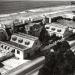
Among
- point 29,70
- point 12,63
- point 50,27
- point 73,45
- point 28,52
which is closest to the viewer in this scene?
point 29,70

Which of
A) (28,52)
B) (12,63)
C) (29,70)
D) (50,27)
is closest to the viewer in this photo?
(29,70)

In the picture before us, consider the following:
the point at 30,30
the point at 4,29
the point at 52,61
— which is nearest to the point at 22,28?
the point at 30,30

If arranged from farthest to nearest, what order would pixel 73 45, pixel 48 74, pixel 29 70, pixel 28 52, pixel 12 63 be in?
1. pixel 73 45
2. pixel 28 52
3. pixel 12 63
4. pixel 29 70
5. pixel 48 74

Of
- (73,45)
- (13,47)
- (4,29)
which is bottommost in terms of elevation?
(73,45)

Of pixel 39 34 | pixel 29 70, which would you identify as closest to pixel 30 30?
pixel 39 34

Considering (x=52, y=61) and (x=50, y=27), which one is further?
(x=50, y=27)

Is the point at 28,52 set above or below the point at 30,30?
below

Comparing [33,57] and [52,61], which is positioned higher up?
[52,61]

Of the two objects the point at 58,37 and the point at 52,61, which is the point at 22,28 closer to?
the point at 58,37

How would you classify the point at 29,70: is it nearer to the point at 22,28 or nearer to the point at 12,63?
the point at 12,63
